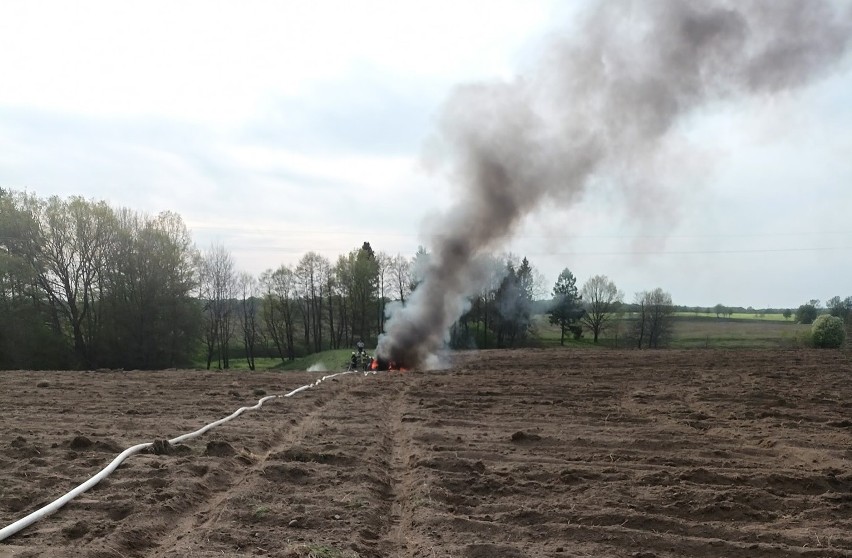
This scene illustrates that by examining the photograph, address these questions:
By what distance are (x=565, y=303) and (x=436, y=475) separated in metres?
45.6

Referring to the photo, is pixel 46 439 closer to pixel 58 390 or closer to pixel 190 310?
pixel 58 390

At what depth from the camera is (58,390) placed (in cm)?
1524

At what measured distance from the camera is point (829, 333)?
36.8 metres

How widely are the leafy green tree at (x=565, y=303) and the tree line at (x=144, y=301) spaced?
9cm

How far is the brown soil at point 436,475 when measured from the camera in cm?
519

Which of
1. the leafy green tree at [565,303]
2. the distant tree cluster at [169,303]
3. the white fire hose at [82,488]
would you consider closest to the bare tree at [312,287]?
the distant tree cluster at [169,303]

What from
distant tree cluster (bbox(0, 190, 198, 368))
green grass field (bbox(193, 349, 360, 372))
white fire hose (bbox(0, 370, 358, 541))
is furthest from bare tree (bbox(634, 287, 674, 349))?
white fire hose (bbox(0, 370, 358, 541))

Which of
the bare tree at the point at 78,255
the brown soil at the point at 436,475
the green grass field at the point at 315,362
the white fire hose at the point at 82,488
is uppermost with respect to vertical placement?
the bare tree at the point at 78,255

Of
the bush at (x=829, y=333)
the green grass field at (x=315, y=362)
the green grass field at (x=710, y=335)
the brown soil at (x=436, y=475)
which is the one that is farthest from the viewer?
the green grass field at (x=710, y=335)

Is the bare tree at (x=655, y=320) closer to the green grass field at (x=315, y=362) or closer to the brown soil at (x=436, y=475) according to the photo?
the green grass field at (x=315, y=362)

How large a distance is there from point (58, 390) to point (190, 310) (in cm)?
2546

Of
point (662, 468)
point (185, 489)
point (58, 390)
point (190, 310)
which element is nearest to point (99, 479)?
point (185, 489)

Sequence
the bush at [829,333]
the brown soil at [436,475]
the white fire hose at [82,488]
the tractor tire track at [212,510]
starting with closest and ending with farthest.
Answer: the tractor tire track at [212,510] < the white fire hose at [82,488] < the brown soil at [436,475] < the bush at [829,333]

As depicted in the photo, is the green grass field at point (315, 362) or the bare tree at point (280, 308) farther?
the bare tree at point (280, 308)
